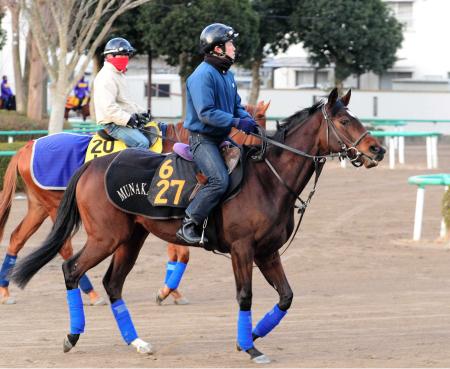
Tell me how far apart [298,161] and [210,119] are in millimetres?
720

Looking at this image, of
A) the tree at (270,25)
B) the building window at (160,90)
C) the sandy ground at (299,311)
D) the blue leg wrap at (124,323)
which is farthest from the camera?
the building window at (160,90)

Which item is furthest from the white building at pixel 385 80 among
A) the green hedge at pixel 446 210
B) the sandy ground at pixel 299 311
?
the sandy ground at pixel 299 311

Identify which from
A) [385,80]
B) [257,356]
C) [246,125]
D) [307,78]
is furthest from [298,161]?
[307,78]

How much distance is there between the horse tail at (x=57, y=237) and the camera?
8.02 m

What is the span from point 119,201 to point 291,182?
4.25 ft

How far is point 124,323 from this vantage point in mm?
7758

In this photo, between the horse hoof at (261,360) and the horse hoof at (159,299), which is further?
the horse hoof at (159,299)

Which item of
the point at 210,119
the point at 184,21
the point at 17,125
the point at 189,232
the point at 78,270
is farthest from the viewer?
the point at 184,21

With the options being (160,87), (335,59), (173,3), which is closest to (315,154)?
(173,3)

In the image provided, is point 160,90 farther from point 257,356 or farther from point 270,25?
point 257,356

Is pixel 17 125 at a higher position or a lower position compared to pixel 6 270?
higher

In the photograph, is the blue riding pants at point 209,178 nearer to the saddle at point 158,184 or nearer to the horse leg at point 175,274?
the saddle at point 158,184

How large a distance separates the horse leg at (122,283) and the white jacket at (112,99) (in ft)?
6.27

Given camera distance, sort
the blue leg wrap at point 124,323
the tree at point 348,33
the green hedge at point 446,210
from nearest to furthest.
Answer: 1. the blue leg wrap at point 124,323
2. the green hedge at point 446,210
3. the tree at point 348,33
